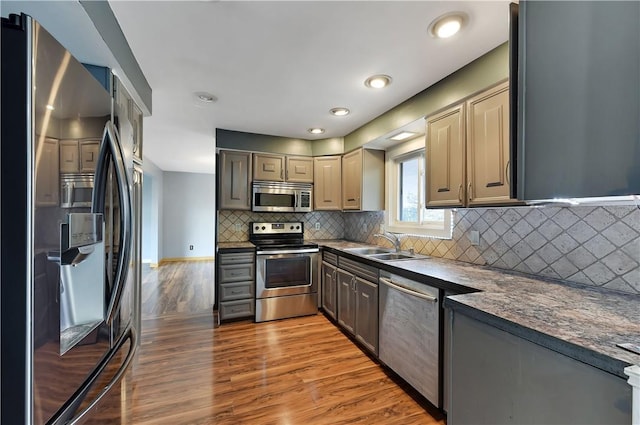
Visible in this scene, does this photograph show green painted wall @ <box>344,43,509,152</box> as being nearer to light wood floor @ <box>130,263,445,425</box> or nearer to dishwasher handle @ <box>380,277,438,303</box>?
dishwasher handle @ <box>380,277,438,303</box>

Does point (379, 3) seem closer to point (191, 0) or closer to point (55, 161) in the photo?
point (191, 0)

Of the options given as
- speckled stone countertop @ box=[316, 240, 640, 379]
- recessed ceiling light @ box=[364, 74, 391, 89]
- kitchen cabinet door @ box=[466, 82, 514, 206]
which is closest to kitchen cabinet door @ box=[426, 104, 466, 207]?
kitchen cabinet door @ box=[466, 82, 514, 206]

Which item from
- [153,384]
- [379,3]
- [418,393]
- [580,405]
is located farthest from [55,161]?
[418,393]

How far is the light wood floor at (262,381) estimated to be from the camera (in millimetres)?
1742

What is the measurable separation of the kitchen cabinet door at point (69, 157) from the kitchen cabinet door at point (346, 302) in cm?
234

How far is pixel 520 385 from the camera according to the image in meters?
0.96

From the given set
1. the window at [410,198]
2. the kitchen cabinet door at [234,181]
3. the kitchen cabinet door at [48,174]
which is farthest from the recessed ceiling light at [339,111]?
the kitchen cabinet door at [48,174]

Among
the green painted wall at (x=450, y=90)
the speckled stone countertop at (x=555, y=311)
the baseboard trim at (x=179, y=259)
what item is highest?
the green painted wall at (x=450, y=90)

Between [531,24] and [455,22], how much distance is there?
0.89 meters

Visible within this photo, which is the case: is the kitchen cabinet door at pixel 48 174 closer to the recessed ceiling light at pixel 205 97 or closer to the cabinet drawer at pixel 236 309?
the recessed ceiling light at pixel 205 97

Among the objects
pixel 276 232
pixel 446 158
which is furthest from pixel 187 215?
pixel 446 158

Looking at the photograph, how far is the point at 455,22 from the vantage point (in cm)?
147

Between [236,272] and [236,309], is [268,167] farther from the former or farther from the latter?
[236,309]

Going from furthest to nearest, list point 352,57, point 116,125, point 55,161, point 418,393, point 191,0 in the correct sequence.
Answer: point 418,393, point 352,57, point 191,0, point 116,125, point 55,161
